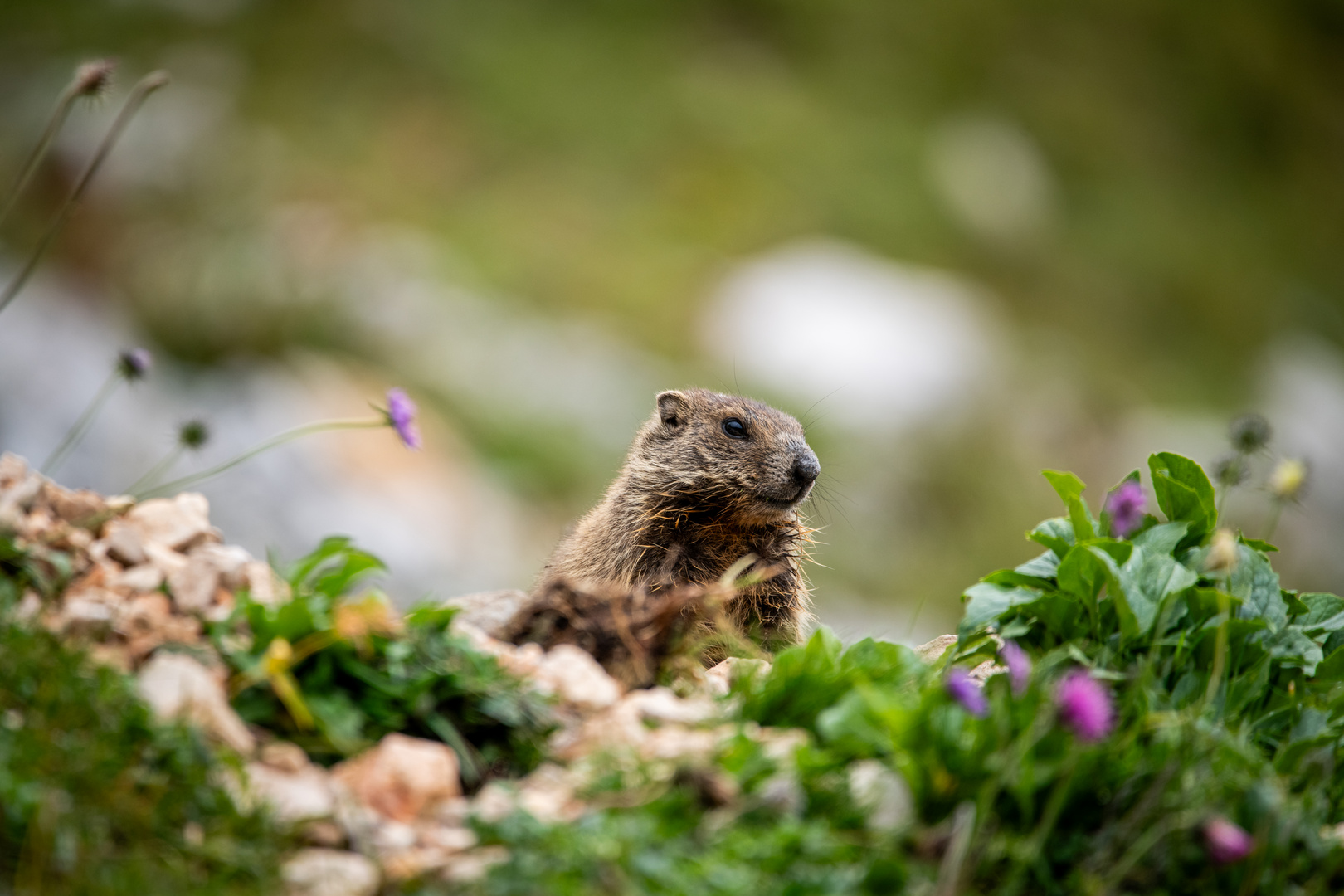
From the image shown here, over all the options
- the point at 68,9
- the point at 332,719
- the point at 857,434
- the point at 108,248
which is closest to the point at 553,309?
the point at 857,434

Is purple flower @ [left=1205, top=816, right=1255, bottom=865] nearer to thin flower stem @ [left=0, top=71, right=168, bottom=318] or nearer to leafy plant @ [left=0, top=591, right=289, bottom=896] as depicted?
leafy plant @ [left=0, top=591, right=289, bottom=896]

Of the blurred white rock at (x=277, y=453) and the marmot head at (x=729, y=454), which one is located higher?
the marmot head at (x=729, y=454)

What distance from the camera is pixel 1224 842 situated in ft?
7.59

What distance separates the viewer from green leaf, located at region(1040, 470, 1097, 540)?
3.64 m

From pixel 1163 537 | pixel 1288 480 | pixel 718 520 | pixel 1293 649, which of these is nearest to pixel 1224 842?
pixel 1288 480

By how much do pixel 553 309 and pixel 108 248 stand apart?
19.3 feet

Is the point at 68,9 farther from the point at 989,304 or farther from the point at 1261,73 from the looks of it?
the point at 1261,73

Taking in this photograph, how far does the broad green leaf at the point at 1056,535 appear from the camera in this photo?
3586 mm

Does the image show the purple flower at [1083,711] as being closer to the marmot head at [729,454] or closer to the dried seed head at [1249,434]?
the dried seed head at [1249,434]

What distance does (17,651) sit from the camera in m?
2.55

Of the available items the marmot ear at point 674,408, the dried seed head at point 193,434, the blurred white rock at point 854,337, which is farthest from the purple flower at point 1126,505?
the blurred white rock at point 854,337

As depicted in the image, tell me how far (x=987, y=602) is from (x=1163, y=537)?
0.66 meters

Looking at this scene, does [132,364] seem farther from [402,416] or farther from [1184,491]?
[1184,491]

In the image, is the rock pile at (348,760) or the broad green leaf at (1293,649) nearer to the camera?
the rock pile at (348,760)
